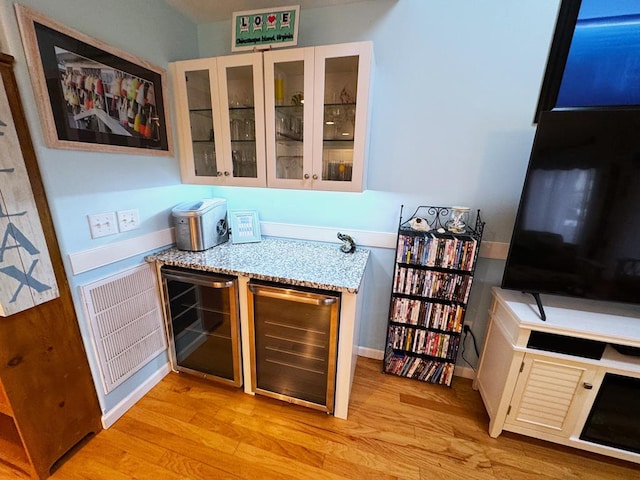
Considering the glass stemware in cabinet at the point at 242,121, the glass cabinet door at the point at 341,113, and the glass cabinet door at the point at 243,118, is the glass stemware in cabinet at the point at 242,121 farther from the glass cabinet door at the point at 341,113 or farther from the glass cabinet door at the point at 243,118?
the glass cabinet door at the point at 341,113

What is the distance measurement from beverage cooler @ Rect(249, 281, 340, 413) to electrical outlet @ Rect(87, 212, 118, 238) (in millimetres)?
833

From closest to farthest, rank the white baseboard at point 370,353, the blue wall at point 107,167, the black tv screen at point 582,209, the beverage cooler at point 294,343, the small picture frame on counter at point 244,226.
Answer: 1. the blue wall at point 107,167
2. the black tv screen at point 582,209
3. the beverage cooler at point 294,343
4. the small picture frame on counter at point 244,226
5. the white baseboard at point 370,353

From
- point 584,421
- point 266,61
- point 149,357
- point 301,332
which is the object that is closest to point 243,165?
point 266,61

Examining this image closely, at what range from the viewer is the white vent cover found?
141 cm

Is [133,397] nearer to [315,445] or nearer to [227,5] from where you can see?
[315,445]

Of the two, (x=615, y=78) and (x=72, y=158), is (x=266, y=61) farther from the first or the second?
(x=615, y=78)

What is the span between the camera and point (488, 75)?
60.4 inches

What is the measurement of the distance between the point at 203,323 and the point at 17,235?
1.05 meters

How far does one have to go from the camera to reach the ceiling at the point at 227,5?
1.61 meters

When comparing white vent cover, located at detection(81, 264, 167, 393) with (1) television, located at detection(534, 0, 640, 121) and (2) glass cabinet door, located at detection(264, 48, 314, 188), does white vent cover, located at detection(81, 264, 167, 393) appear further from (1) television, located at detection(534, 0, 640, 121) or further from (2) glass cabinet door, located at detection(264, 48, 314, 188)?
(1) television, located at detection(534, 0, 640, 121)

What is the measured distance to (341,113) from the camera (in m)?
1.54

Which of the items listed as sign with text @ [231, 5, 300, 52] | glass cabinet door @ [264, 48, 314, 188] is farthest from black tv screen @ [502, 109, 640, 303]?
sign with text @ [231, 5, 300, 52]

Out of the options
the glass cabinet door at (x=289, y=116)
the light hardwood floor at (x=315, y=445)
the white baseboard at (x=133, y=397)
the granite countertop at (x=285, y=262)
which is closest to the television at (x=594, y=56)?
the glass cabinet door at (x=289, y=116)

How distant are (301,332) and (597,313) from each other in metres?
1.64
